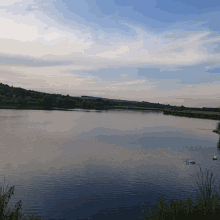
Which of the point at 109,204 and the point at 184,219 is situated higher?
the point at 184,219

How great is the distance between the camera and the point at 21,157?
84.1ft

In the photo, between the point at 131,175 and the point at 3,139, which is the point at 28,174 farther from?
the point at 3,139

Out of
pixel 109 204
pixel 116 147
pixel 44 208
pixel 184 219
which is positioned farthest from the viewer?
pixel 116 147

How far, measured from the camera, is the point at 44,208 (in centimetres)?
1411

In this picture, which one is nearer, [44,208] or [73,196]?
[44,208]

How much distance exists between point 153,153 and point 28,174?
18950mm

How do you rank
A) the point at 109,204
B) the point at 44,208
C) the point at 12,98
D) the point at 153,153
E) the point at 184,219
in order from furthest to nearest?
the point at 12,98 → the point at 153,153 → the point at 109,204 → the point at 44,208 → the point at 184,219

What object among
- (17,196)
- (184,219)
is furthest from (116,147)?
(184,219)

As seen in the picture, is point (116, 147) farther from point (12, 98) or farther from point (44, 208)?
point (12, 98)

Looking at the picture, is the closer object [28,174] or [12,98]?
[28,174]

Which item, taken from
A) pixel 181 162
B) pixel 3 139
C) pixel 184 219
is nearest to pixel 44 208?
pixel 184 219

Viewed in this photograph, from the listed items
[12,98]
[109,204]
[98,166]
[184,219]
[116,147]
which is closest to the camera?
[184,219]

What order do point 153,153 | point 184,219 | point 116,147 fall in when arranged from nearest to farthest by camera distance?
point 184,219 < point 153,153 < point 116,147

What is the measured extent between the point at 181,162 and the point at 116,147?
11.4 m
